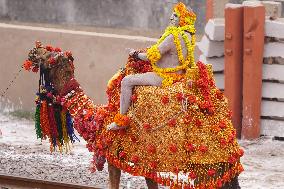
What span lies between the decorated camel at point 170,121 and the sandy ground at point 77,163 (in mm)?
1868

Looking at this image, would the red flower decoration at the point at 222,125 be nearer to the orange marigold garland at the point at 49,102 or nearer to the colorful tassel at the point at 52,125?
the orange marigold garland at the point at 49,102

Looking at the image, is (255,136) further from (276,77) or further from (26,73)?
(26,73)

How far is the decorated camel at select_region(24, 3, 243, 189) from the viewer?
31.5ft

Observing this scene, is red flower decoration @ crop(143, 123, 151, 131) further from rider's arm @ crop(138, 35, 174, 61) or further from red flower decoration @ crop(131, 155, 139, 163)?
rider's arm @ crop(138, 35, 174, 61)

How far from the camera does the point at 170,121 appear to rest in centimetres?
966

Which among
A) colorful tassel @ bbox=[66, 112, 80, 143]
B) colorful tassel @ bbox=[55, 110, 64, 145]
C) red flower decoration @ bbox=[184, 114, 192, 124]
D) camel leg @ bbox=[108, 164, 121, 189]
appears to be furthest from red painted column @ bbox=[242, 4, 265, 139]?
red flower decoration @ bbox=[184, 114, 192, 124]

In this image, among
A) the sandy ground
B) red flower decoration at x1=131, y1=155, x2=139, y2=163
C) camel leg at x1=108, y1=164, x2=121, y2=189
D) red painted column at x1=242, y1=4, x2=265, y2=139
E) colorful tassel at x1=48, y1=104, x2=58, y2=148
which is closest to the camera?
red flower decoration at x1=131, y1=155, x2=139, y2=163

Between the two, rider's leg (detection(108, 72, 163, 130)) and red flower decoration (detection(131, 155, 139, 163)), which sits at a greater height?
rider's leg (detection(108, 72, 163, 130))

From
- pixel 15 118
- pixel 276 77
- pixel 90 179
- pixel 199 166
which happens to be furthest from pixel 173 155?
pixel 15 118

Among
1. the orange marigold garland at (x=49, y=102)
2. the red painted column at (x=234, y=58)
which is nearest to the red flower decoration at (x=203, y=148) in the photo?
the orange marigold garland at (x=49, y=102)

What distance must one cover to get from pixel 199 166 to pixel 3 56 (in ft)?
24.2

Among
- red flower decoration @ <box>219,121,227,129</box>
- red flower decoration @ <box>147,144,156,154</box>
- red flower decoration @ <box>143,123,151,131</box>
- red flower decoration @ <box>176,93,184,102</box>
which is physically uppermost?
red flower decoration @ <box>176,93,184,102</box>

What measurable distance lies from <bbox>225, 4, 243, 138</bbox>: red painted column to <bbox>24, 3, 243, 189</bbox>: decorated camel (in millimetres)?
4160

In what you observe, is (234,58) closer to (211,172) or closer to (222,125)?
(222,125)
